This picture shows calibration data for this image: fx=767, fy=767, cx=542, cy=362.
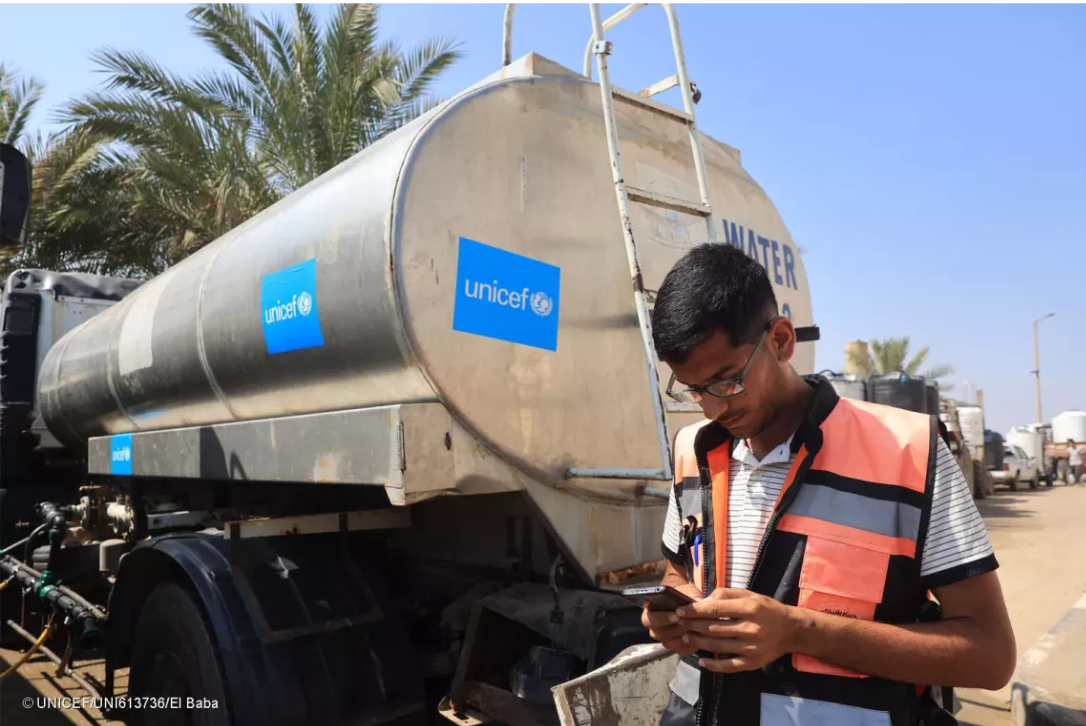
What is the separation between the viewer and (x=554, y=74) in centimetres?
270

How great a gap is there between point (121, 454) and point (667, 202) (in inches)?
126

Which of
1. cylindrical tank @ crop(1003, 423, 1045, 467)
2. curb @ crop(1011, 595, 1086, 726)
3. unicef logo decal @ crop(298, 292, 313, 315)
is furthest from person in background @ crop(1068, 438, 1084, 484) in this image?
unicef logo decal @ crop(298, 292, 313, 315)

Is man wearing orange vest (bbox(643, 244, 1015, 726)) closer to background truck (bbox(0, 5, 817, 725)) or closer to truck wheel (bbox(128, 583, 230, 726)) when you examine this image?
background truck (bbox(0, 5, 817, 725))

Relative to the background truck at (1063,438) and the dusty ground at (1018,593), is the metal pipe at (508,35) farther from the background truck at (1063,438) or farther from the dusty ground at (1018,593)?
the background truck at (1063,438)

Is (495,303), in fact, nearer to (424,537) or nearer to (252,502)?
(424,537)


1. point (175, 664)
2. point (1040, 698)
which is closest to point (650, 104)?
point (175, 664)

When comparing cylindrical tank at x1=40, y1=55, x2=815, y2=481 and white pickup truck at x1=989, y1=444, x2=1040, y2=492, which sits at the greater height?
cylindrical tank at x1=40, y1=55, x2=815, y2=481

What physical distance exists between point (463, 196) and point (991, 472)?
87.1ft

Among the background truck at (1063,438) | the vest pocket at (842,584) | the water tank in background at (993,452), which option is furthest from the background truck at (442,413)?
the background truck at (1063,438)

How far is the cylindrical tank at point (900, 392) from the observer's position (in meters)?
10.4

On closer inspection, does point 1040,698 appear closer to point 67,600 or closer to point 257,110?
point 67,600

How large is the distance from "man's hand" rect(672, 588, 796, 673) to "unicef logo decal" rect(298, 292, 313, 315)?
180 centimetres

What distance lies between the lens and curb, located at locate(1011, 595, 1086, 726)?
384 centimetres

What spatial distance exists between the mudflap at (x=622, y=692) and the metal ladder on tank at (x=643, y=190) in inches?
20.2
